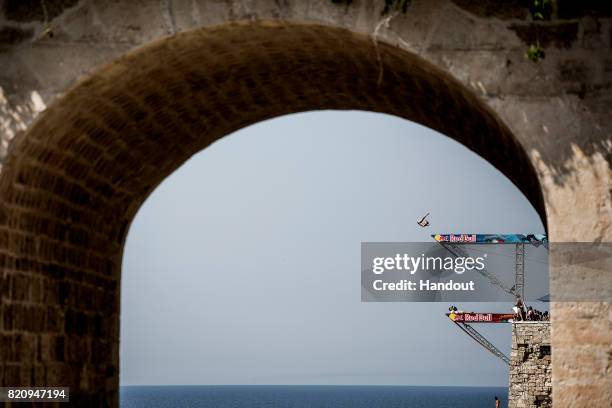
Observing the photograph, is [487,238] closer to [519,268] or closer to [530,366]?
[519,268]

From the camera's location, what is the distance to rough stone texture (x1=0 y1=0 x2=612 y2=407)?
22.2 feet

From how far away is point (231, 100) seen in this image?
931cm

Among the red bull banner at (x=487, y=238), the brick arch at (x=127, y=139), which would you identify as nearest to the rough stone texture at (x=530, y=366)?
the red bull banner at (x=487, y=238)

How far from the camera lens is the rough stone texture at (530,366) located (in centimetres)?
2655

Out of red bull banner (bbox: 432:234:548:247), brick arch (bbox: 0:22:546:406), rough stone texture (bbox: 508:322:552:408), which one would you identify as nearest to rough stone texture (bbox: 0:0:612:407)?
brick arch (bbox: 0:22:546:406)

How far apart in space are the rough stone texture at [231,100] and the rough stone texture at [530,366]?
719 inches

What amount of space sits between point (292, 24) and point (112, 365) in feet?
13.2

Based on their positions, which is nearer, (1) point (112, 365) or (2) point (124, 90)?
(2) point (124, 90)

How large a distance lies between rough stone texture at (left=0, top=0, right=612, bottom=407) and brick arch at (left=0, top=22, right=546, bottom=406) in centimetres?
2

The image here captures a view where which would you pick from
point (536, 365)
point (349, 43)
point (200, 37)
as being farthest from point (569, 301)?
point (536, 365)

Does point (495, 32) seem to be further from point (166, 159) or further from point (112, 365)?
point (112, 365)

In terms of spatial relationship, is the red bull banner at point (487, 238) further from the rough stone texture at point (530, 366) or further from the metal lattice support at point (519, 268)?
the rough stone texture at point (530, 366)

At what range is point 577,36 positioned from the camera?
22.7 feet

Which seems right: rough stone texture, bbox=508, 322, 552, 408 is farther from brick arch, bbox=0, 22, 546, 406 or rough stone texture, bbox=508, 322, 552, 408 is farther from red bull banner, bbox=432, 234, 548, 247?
brick arch, bbox=0, 22, 546, 406
